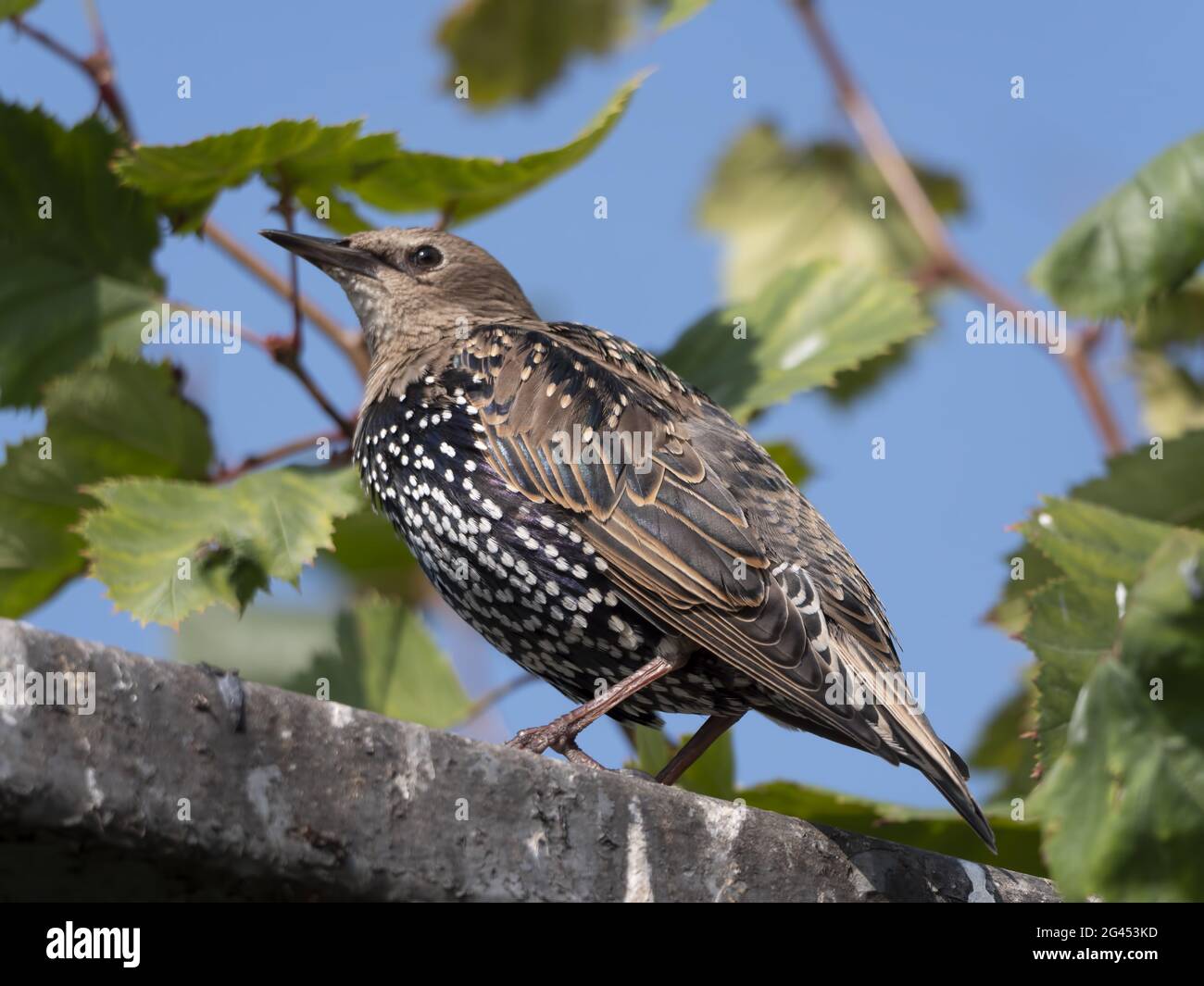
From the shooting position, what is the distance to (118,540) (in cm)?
443

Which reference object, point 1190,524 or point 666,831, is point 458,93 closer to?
point 1190,524

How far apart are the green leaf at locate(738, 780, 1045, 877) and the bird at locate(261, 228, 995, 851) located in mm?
171

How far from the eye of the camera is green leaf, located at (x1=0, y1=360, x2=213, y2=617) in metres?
4.90

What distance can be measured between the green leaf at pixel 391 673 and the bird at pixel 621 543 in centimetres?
39

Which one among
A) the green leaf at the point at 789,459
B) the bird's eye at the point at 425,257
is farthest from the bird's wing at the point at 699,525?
the bird's eye at the point at 425,257

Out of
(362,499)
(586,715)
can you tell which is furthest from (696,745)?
(362,499)

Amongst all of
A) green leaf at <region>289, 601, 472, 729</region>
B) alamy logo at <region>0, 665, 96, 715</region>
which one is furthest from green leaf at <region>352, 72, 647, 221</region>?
alamy logo at <region>0, 665, 96, 715</region>

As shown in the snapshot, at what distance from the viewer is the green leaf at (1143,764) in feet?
10.9

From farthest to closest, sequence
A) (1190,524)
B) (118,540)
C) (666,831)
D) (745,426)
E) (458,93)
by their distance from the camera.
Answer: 1. (458,93)
2. (745,426)
3. (1190,524)
4. (118,540)
5. (666,831)

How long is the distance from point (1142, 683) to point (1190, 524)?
1502mm

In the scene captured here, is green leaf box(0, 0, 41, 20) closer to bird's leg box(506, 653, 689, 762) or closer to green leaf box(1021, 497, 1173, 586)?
bird's leg box(506, 653, 689, 762)
